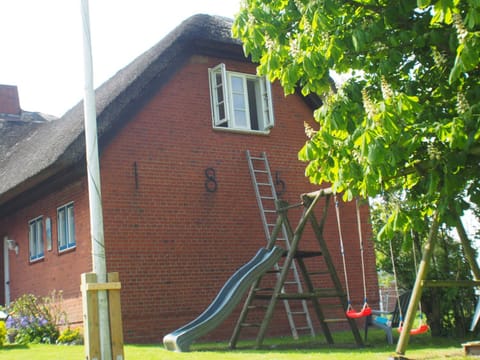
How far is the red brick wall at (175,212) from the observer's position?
12.4 metres

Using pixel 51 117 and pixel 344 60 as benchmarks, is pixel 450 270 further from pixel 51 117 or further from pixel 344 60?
pixel 51 117

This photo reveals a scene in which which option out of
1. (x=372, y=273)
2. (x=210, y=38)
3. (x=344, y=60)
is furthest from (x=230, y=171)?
(x=344, y=60)

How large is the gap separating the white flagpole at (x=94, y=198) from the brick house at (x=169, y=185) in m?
4.72

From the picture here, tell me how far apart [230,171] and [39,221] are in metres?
4.36

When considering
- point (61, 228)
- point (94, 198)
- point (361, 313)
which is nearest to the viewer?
point (94, 198)

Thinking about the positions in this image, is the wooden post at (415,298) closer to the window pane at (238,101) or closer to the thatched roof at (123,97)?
the thatched roof at (123,97)

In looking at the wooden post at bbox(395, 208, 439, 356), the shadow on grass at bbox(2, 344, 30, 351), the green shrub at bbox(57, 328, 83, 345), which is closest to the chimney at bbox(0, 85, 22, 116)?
the shadow on grass at bbox(2, 344, 30, 351)

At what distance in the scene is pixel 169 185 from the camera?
1316 centimetres

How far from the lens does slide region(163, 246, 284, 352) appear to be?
10.0 m

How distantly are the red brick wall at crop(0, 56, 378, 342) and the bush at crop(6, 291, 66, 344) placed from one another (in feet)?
1.22

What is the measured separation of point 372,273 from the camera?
15.5m

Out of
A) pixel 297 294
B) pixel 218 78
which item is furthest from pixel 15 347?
pixel 218 78

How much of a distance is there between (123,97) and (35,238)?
15.0 ft

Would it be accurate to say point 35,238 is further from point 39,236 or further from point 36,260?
point 36,260
